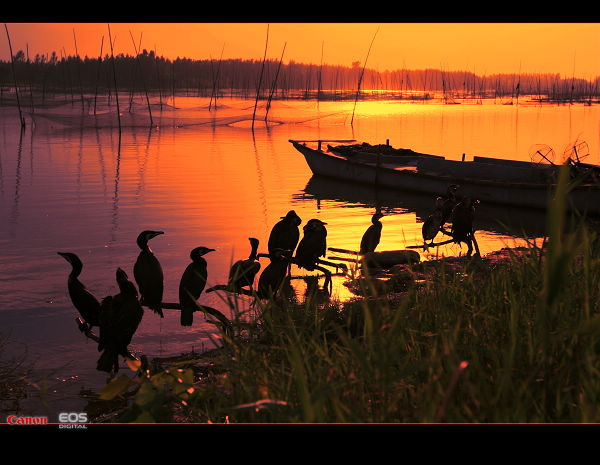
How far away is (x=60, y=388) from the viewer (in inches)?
295

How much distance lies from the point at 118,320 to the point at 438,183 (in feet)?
61.0

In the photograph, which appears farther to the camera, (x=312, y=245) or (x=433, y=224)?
(x=433, y=224)

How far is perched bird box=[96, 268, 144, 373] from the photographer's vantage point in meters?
6.49

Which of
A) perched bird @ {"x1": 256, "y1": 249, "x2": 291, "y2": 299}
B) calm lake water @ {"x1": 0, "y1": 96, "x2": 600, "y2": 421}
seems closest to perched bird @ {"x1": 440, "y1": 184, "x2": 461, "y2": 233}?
calm lake water @ {"x1": 0, "y1": 96, "x2": 600, "y2": 421}

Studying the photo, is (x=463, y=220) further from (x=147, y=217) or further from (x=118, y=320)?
(x=147, y=217)

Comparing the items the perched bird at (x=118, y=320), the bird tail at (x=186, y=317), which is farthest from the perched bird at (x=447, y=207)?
the perched bird at (x=118, y=320)

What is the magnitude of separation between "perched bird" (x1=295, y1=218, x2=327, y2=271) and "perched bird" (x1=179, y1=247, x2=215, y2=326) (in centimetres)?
244

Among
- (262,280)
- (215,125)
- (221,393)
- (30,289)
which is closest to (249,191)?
(30,289)

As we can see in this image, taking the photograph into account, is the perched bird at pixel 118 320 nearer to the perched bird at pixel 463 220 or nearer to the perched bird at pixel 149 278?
the perched bird at pixel 149 278

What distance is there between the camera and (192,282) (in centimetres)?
808

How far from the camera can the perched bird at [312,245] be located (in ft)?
33.0

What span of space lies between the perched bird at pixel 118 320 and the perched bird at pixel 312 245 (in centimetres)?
400

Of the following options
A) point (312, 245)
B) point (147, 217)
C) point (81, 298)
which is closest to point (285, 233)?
point (312, 245)
